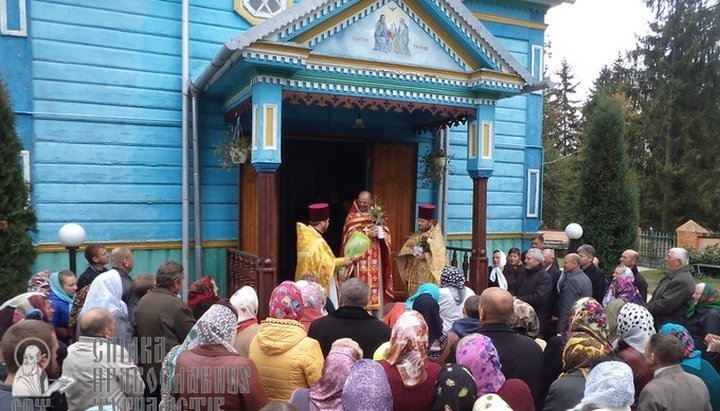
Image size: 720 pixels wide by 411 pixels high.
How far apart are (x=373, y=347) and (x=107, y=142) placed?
534 cm

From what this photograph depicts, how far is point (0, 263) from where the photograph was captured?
5.47m

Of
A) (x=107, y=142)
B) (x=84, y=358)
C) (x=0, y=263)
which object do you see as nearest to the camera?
(x=84, y=358)

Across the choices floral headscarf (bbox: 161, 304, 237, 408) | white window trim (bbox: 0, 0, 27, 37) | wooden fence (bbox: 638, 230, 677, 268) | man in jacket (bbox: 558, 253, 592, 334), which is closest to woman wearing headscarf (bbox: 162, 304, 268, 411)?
floral headscarf (bbox: 161, 304, 237, 408)

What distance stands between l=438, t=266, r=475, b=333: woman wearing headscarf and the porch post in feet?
9.11

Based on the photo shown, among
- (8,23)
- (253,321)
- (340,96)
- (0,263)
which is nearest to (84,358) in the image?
(253,321)

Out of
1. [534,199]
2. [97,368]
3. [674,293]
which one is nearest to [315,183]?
[534,199]

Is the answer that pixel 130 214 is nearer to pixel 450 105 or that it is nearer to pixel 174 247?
pixel 174 247

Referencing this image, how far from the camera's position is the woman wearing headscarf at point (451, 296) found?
4.78m

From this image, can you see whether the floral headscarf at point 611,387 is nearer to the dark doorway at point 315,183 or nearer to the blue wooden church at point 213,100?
the blue wooden church at point 213,100

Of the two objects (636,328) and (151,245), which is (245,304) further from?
(151,245)

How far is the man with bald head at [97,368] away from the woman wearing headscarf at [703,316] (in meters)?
4.32

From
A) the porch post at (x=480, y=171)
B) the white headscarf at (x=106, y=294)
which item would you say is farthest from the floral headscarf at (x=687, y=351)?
the porch post at (x=480, y=171)

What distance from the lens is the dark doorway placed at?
9328 mm

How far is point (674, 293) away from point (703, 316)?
0.55 metres
